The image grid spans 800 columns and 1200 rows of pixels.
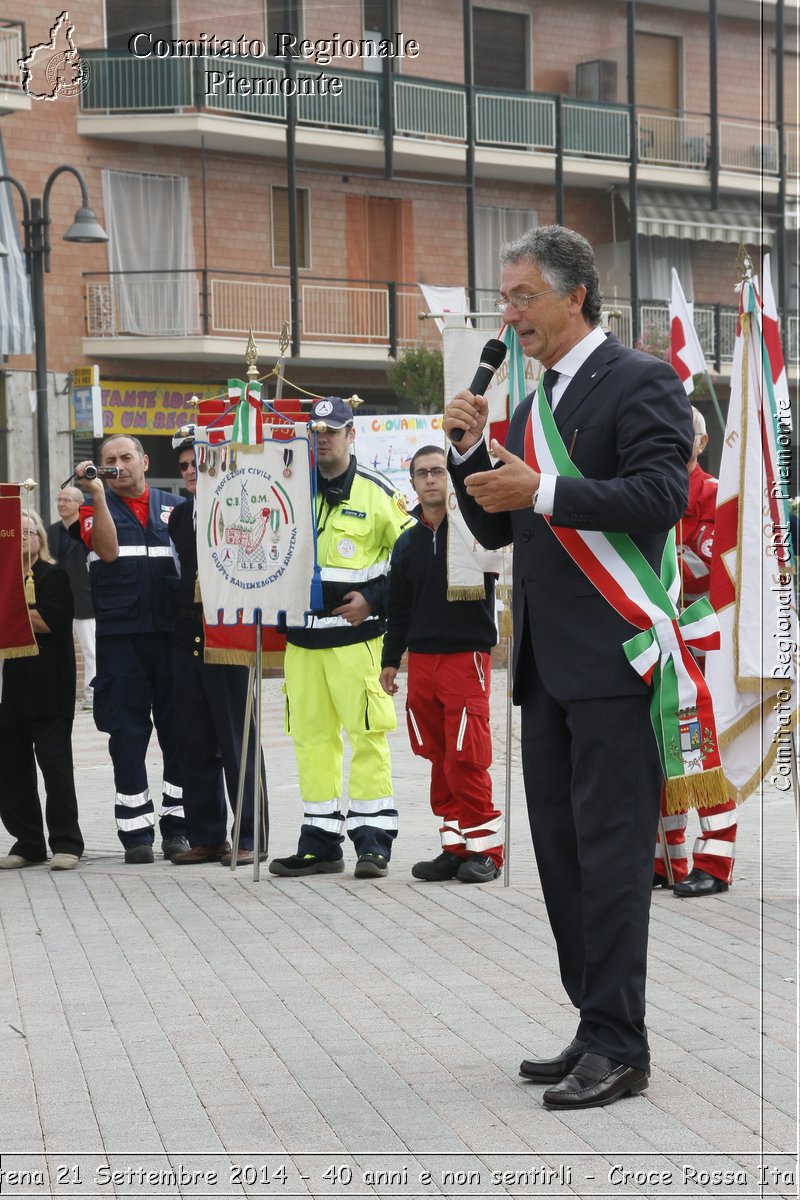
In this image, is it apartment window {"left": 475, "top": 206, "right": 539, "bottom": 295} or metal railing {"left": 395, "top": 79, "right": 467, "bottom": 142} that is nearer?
metal railing {"left": 395, "top": 79, "right": 467, "bottom": 142}

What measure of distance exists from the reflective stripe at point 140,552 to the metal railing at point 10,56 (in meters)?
15.3

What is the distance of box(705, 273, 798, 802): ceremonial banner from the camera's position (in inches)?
287

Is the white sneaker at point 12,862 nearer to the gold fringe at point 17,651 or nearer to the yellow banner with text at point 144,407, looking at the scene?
the gold fringe at point 17,651

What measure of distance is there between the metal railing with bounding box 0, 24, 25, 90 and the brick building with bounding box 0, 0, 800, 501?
68 millimetres

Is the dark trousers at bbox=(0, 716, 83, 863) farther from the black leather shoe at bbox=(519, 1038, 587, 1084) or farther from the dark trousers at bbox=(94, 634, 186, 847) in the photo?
the black leather shoe at bbox=(519, 1038, 587, 1084)

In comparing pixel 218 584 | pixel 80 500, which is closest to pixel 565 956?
pixel 218 584

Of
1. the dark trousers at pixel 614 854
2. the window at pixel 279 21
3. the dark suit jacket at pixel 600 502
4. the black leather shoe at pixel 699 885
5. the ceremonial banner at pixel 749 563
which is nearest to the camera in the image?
the dark suit jacket at pixel 600 502

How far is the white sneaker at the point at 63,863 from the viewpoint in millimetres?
9125

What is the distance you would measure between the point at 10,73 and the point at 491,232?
9.06m

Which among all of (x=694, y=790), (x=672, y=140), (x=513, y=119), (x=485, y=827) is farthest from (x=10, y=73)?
(x=694, y=790)

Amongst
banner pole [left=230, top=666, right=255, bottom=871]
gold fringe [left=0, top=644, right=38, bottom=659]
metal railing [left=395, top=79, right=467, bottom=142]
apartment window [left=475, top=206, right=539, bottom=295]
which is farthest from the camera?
apartment window [left=475, top=206, right=539, bottom=295]

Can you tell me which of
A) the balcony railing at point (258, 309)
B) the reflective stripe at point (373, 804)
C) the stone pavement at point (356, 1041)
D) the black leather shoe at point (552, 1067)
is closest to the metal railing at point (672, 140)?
the balcony railing at point (258, 309)

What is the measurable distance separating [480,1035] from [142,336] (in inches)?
928

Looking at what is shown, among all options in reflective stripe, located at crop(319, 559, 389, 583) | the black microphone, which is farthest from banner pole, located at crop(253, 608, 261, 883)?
the black microphone
